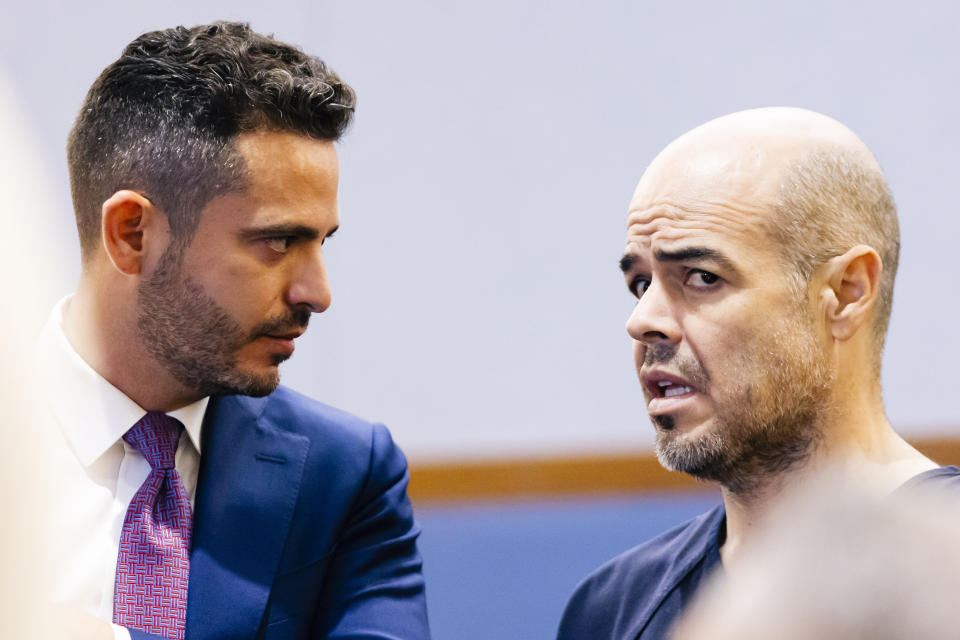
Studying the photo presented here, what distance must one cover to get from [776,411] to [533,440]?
140 centimetres

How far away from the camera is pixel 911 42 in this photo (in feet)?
8.69

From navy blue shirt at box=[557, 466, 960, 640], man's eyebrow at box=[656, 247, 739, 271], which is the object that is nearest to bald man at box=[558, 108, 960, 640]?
man's eyebrow at box=[656, 247, 739, 271]

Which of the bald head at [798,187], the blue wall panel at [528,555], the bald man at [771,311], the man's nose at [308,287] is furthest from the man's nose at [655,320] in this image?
the blue wall panel at [528,555]

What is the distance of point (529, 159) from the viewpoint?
9.34 feet

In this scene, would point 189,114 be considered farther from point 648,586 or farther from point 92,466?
point 648,586

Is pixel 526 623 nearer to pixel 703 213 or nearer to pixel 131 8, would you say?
pixel 703 213

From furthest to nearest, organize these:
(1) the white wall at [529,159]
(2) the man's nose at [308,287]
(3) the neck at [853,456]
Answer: (1) the white wall at [529,159] < (2) the man's nose at [308,287] < (3) the neck at [853,456]

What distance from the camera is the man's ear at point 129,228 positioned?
5.20 feet

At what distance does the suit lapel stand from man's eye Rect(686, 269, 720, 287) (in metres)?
0.56

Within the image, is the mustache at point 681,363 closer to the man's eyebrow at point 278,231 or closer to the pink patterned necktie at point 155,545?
the man's eyebrow at point 278,231

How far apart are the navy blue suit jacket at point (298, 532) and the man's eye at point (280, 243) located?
224mm

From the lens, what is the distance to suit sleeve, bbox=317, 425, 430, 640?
4.97 ft

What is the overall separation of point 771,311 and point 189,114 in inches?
31.4

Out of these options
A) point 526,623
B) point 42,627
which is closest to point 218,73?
point 42,627
